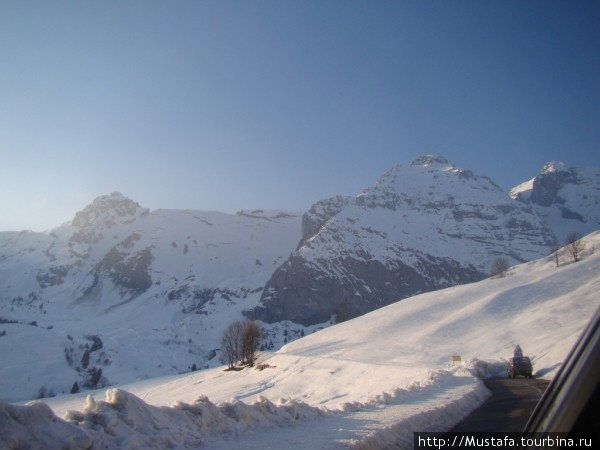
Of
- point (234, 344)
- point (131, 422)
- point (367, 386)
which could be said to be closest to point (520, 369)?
point (367, 386)

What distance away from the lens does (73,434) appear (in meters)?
5.86

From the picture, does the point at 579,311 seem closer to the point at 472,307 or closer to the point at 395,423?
the point at 472,307

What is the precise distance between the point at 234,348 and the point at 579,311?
199ft

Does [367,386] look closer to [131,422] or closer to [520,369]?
[520,369]

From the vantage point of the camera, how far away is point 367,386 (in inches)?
1156

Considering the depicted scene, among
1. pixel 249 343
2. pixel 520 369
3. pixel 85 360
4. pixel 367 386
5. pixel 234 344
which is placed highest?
pixel 520 369

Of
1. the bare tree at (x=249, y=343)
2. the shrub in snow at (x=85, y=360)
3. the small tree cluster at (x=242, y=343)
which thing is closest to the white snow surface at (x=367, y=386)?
the bare tree at (x=249, y=343)

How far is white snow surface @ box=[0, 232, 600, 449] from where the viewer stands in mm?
7016

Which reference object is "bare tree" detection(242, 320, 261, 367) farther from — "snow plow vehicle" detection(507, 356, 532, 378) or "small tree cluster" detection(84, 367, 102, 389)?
"small tree cluster" detection(84, 367, 102, 389)

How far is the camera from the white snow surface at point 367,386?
7.02 meters

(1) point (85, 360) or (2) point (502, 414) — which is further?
(1) point (85, 360)

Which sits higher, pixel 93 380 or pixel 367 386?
pixel 367 386

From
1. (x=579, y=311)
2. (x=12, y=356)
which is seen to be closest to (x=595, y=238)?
(x=579, y=311)

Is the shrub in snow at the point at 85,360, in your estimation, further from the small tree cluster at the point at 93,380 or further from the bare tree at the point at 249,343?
the bare tree at the point at 249,343
